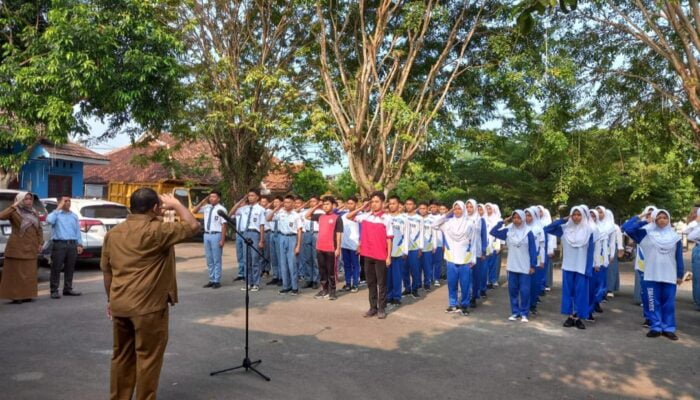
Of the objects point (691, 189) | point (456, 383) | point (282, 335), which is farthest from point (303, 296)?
point (691, 189)

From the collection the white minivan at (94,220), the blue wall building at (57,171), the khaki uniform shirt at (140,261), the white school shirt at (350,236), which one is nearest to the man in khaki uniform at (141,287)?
the khaki uniform shirt at (140,261)

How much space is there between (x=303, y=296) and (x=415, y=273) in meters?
2.18

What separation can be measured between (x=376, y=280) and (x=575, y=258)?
9.34 feet

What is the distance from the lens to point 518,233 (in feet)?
27.4

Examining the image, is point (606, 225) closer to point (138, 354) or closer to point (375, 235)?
point (375, 235)

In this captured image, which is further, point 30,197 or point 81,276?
point 81,276

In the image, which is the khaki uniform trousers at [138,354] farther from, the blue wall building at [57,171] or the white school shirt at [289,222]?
the blue wall building at [57,171]

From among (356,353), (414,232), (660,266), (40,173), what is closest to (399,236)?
(414,232)

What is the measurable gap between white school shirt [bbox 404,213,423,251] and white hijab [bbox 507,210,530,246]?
225 cm

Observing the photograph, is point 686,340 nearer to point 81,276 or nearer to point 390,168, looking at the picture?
point 390,168

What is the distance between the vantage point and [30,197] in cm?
866

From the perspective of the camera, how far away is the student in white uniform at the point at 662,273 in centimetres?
729

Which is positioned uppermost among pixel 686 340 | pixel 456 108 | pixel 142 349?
pixel 456 108

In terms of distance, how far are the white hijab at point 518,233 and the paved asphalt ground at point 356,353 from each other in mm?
1194
